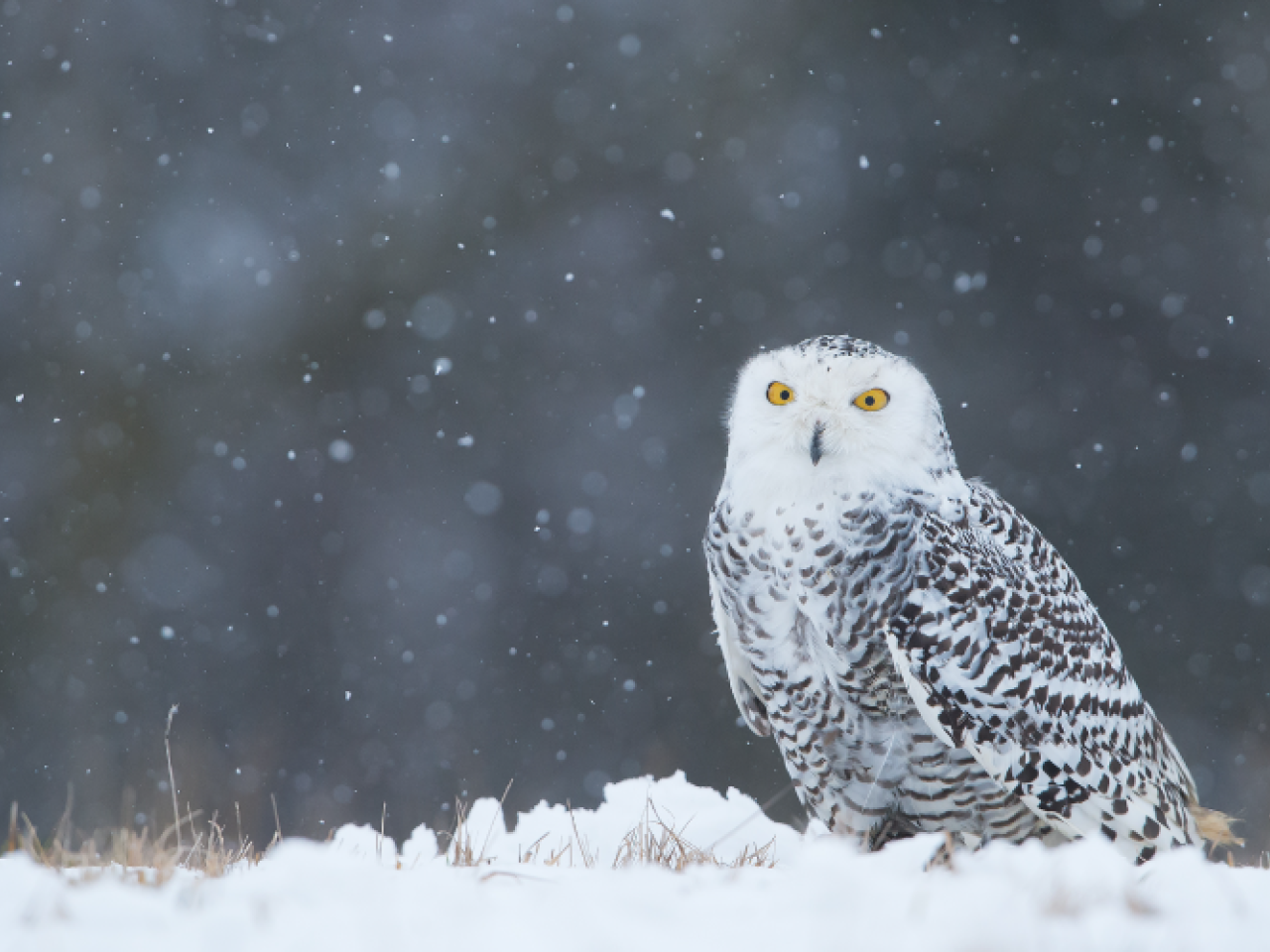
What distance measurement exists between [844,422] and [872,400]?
161 millimetres

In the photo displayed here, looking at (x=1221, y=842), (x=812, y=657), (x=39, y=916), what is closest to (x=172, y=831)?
(x=39, y=916)

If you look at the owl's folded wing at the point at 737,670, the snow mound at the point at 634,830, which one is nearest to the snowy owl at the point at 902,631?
the owl's folded wing at the point at 737,670

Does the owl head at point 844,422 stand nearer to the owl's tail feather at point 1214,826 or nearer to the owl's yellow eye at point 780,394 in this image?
the owl's yellow eye at point 780,394

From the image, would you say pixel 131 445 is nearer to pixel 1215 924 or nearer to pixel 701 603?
pixel 701 603

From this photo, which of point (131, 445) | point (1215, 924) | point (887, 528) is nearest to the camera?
point (1215, 924)

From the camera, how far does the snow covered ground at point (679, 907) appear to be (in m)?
1.44

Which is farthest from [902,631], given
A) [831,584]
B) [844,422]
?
[844,422]

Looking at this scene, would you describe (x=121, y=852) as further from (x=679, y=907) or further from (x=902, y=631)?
(x=902, y=631)

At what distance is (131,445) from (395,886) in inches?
311

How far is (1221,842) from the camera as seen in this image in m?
3.67

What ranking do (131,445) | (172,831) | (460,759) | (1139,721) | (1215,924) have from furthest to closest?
(460,759) < (131,445) < (1139,721) < (172,831) < (1215,924)

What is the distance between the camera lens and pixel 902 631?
9.89 feet

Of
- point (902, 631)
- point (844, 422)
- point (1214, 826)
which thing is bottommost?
point (1214, 826)

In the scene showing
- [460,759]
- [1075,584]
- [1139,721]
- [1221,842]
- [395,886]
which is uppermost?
[1075,584]
